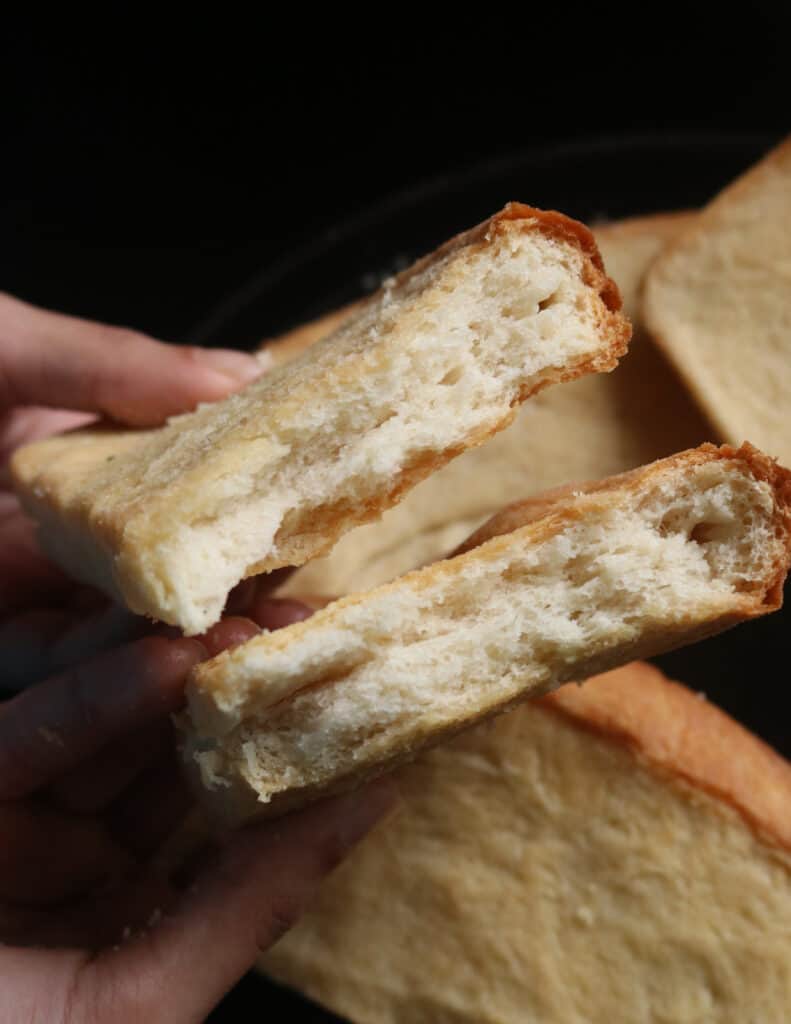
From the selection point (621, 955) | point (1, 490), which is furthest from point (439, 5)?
point (621, 955)

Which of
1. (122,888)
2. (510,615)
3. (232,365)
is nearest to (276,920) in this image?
(122,888)

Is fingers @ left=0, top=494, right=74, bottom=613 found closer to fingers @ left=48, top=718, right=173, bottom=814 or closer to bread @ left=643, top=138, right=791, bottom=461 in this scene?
fingers @ left=48, top=718, right=173, bottom=814

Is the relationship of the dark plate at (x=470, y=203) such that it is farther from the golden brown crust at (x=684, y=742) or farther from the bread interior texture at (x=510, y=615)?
the bread interior texture at (x=510, y=615)

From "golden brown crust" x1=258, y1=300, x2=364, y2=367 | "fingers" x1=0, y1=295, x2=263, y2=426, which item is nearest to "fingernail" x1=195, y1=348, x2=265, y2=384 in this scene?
"fingers" x1=0, y1=295, x2=263, y2=426

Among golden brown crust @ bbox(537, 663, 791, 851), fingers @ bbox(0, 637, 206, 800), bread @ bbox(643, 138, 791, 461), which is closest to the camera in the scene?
fingers @ bbox(0, 637, 206, 800)

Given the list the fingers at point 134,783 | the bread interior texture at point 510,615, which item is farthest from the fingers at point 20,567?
the bread interior texture at point 510,615

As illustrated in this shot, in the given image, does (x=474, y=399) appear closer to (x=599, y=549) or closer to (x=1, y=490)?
(x=599, y=549)
